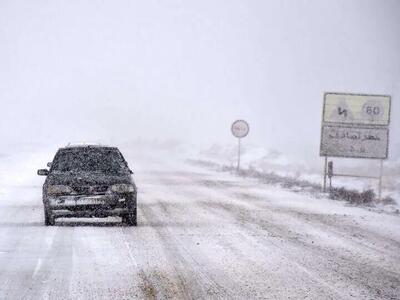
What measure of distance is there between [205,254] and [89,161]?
16.5ft

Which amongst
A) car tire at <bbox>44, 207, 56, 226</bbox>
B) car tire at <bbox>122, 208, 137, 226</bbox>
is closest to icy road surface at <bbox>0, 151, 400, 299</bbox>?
car tire at <bbox>44, 207, 56, 226</bbox>

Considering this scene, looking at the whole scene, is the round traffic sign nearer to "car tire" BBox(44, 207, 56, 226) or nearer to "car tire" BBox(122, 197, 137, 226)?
"car tire" BBox(122, 197, 137, 226)

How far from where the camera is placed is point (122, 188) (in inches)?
476

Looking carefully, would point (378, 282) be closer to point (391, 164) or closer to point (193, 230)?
point (193, 230)

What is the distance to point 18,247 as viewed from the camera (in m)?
9.57

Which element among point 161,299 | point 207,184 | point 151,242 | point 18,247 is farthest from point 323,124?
point 161,299

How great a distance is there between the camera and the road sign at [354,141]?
71.1 ft

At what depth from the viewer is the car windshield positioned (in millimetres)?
13047

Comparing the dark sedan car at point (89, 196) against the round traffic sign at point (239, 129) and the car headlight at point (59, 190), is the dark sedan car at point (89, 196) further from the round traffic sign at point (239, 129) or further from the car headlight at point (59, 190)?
the round traffic sign at point (239, 129)

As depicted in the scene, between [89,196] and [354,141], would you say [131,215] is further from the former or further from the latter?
[354,141]

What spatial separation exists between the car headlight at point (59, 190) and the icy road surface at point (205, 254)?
64cm

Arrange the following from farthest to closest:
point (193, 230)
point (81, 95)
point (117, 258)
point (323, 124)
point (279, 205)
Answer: point (81, 95)
point (323, 124)
point (279, 205)
point (193, 230)
point (117, 258)

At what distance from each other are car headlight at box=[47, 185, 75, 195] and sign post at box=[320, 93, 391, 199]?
39.0 feet

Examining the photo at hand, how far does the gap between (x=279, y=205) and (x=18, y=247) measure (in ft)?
28.4
